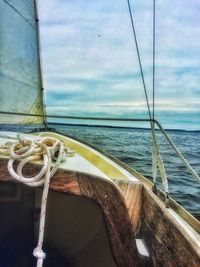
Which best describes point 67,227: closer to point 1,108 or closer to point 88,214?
point 88,214

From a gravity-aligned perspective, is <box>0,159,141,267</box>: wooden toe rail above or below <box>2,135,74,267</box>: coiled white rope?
below

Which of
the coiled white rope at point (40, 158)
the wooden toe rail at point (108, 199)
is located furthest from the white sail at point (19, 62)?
the wooden toe rail at point (108, 199)

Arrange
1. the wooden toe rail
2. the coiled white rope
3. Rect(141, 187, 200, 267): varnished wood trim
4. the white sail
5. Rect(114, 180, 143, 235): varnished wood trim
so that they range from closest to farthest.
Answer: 1. Rect(141, 187, 200, 267): varnished wood trim
2. the coiled white rope
3. the wooden toe rail
4. Rect(114, 180, 143, 235): varnished wood trim
5. the white sail

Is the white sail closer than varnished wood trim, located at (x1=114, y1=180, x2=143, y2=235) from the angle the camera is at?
No

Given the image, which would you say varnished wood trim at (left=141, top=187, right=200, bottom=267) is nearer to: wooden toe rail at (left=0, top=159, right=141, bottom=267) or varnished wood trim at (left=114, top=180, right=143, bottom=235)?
varnished wood trim at (left=114, top=180, right=143, bottom=235)

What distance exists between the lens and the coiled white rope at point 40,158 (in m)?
1.75

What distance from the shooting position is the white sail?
4.50 metres

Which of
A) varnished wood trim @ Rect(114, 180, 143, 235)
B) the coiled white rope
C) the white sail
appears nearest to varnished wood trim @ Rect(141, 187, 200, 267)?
varnished wood trim @ Rect(114, 180, 143, 235)

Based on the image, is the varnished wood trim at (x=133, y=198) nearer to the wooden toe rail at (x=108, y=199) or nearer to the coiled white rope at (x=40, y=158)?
the wooden toe rail at (x=108, y=199)

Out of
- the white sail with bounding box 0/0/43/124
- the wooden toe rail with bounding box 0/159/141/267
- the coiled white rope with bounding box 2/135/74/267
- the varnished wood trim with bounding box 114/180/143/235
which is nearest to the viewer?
the coiled white rope with bounding box 2/135/74/267

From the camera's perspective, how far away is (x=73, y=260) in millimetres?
2562

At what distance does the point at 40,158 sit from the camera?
6.60 ft

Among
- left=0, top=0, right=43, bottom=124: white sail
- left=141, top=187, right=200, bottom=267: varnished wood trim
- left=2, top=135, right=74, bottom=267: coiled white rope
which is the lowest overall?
left=141, top=187, right=200, bottom=267: varnished wood trim

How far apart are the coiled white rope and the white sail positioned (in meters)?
2.51
